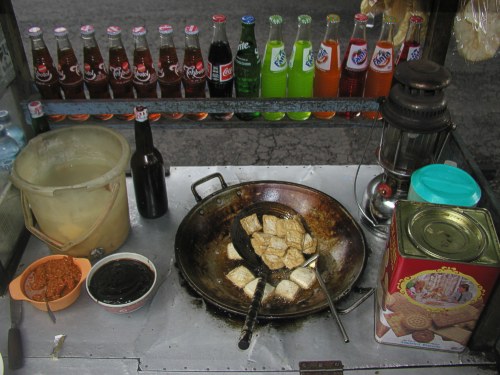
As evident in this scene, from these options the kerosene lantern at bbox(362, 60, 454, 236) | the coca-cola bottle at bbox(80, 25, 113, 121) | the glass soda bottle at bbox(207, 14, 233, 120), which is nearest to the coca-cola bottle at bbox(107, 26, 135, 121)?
the coca-cola bottle at bbox(80, 25, 113, 121)

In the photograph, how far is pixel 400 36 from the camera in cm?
170

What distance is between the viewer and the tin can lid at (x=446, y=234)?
3.17 feet

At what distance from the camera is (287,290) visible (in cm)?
128

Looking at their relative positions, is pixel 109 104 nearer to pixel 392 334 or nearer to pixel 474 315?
pixel 392 334

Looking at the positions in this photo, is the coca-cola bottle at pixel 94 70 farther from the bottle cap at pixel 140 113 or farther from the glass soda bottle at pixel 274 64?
the glass soda bottle at pixel 274 64

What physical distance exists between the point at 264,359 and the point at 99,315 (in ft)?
1.53

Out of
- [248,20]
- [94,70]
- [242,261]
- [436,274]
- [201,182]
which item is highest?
[248,20]

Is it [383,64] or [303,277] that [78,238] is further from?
[383,64]

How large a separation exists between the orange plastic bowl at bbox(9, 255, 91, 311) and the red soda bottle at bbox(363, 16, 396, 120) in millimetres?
1069

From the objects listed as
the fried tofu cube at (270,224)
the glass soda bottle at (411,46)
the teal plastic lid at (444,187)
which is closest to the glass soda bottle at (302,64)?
the glass soda bottle at (411,46)

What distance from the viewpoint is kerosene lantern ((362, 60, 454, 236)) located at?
121 cm

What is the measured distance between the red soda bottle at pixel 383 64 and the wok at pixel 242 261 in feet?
1.35

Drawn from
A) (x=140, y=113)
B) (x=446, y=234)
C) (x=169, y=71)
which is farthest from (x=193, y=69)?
(x=446, y=234)

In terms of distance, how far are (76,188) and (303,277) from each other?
67 centimetres
